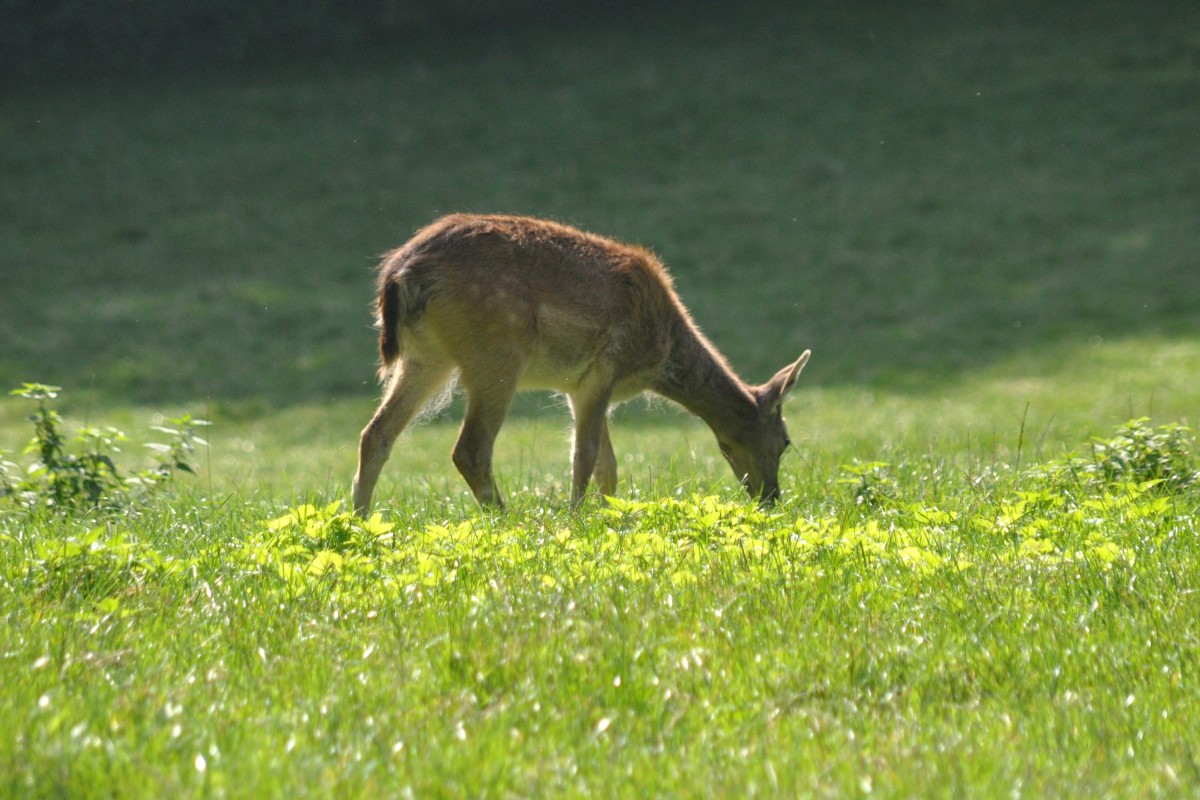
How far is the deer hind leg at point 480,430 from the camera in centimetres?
780

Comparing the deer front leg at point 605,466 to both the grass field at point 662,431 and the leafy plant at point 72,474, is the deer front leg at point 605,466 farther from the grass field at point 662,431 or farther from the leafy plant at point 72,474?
the leafy plant at point 72,474

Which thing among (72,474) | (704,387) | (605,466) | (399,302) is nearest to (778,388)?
(704,387)

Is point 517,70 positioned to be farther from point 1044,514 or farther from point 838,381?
point 1044,514

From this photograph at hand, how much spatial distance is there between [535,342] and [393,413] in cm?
91

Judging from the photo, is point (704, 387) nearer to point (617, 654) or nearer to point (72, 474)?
point (72, 474)

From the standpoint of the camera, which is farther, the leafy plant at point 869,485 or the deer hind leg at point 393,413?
the deer hind leg at point 393,413

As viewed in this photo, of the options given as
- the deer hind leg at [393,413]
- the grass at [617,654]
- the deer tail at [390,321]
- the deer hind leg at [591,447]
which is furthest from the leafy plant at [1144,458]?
the deer tail at [390,321]

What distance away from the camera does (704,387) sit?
9.14 metres

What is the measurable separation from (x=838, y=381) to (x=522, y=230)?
9.76 m

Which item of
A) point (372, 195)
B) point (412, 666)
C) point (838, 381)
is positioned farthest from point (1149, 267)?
point (412, 666)

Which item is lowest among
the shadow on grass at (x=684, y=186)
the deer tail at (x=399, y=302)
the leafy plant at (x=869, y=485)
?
the shadow on grass at (x=684, y=186)

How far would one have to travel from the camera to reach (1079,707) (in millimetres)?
4125

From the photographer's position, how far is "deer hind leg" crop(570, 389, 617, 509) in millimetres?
8281

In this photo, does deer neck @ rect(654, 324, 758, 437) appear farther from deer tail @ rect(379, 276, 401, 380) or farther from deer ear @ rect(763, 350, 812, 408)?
deer tail @ rect(379, 276, 401, 380)
